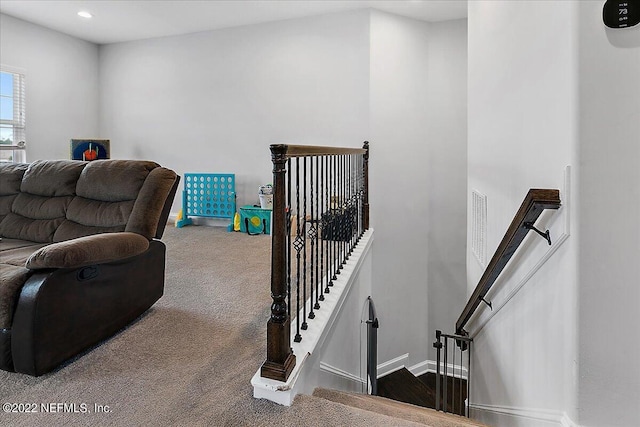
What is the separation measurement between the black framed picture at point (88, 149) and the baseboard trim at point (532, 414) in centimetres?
519

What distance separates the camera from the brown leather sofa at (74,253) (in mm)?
1623

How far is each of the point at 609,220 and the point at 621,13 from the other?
2.15 ft

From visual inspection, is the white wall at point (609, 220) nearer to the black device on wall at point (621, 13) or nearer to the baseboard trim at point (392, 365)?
the black device on wall at point (621, 13)

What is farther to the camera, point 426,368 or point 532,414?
point 426,368

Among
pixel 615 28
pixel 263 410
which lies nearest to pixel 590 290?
pixel 615 28

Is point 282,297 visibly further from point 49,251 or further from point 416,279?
point 416,279

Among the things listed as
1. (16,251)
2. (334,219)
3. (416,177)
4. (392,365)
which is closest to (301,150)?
(334,219)

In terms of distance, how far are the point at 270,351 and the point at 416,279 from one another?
373 centimetres

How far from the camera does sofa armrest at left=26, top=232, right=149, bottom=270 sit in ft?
5.37

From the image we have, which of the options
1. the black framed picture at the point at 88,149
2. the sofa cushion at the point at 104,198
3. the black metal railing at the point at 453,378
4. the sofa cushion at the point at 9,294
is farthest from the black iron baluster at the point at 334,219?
the black framed picture at the point at 88,149

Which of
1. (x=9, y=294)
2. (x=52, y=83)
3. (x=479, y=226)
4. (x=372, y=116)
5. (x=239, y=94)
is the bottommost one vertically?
(x=9, y=294)

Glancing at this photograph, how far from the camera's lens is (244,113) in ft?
16.7

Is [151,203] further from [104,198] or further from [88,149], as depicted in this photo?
[88,149]

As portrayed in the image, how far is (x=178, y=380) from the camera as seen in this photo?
1663mm
